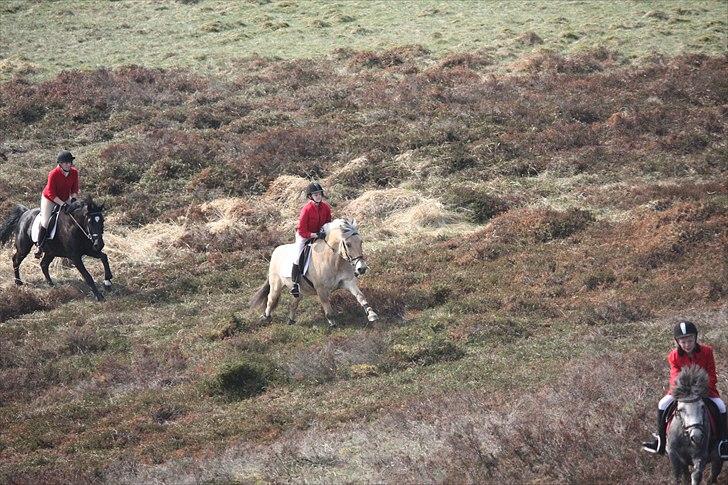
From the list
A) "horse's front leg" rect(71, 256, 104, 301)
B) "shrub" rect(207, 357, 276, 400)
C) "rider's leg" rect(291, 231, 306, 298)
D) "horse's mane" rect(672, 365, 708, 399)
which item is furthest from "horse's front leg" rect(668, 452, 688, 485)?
"horse's front leg" rect(71, 256, 104, 301)

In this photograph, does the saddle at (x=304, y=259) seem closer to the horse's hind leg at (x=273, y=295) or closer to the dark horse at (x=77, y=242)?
the horse's hind leg at (x=273, y=295)

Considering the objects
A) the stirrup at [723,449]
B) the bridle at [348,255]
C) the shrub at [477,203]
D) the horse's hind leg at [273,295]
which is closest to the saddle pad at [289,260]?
the horse's hind leg at [273,295]

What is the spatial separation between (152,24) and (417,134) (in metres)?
28.3

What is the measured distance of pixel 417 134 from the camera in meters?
31.1

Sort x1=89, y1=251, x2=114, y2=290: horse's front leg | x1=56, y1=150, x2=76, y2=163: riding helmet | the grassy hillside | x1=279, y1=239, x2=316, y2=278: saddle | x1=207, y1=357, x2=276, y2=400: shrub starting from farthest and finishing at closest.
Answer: x1=56, y1=150, x2=76, y2=163: riding helmet < x1=89, y1=251, x2=114, y2=290: horse's front leg < x1=279, y1=239, x2=316, y2=278: saddle < x1=207, y1=357, x2=276, y2=400: shrub < the grassy hillside

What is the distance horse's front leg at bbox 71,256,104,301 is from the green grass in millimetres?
22113

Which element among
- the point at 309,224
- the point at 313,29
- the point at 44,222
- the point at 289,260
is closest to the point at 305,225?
the point at 309,224

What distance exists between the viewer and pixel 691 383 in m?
9.48

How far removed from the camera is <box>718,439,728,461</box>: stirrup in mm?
9392

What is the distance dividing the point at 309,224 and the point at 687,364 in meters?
9.86

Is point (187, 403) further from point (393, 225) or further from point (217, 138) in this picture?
point (217, 138)

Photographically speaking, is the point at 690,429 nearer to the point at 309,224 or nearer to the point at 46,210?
the point at 309,224

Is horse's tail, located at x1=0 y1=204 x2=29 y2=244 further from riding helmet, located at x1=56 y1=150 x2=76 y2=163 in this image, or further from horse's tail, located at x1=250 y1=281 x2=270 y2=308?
horse's tail, located at x1=250 y1=281 x2=270 y2=308

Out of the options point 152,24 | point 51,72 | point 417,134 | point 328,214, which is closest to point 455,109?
point 417,134
